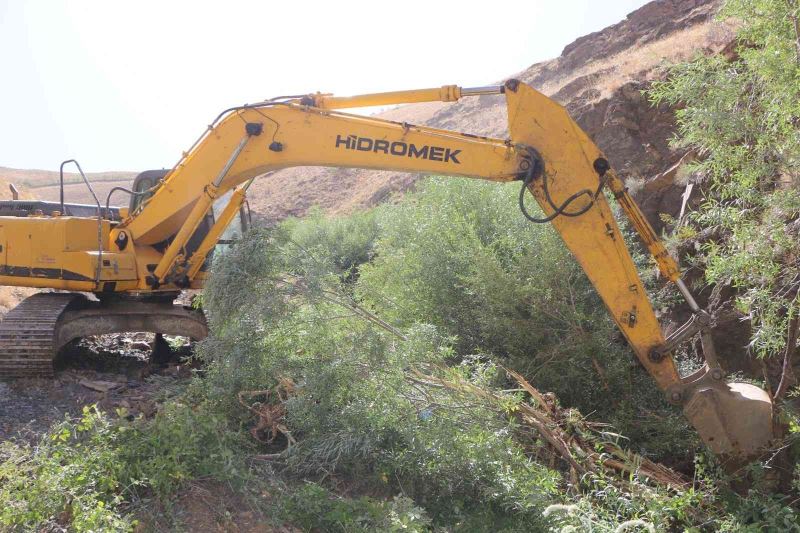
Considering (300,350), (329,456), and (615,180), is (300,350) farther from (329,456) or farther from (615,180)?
(615,180)

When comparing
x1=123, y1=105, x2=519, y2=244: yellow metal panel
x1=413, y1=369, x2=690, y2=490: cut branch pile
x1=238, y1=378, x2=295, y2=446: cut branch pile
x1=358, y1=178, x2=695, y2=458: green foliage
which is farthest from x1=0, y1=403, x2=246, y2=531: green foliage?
x1=358, y1=178, x2=695, y2=458: green foliage

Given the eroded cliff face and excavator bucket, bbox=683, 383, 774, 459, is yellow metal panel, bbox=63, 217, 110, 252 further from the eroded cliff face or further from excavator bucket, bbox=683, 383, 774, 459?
excavator bucket, bbox=683, 383, 774, 459

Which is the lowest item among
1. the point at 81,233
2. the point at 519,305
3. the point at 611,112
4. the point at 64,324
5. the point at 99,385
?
Answer: the point at 99,385

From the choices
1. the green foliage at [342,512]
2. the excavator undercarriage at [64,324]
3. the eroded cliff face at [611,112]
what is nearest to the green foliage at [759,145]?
the eroded cliff face at [611,112]

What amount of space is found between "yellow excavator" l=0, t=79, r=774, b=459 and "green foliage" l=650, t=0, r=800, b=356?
0.53m

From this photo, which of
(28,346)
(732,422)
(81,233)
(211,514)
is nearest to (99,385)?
(28,346)

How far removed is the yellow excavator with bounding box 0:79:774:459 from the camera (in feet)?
20.7

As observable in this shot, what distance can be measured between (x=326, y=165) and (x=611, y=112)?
6799mm

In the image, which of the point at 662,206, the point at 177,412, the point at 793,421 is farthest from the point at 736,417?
the point at 662,206

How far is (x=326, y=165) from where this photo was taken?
302 inches

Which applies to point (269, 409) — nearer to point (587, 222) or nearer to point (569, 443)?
point (569, 443)

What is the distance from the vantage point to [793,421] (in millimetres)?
6070

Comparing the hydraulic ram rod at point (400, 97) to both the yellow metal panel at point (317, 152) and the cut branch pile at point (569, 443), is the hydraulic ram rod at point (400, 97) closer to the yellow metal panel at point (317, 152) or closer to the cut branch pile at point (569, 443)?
the yellow metal panel at point (317, 152)

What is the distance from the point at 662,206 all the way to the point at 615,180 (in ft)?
15.0
